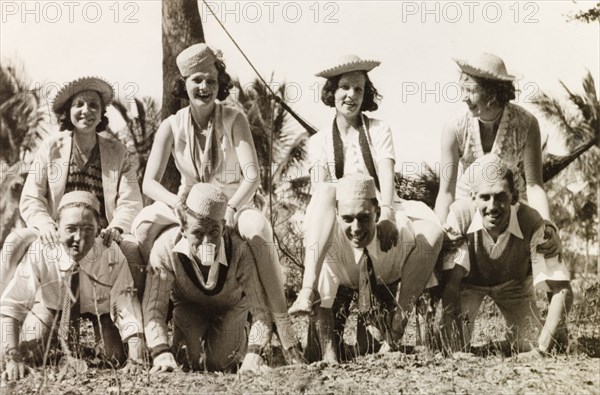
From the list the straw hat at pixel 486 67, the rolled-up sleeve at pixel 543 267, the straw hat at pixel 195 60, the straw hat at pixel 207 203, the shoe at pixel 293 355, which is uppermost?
the straw hat at pixel 195 60

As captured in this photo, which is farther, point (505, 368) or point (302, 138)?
point (302, 138)

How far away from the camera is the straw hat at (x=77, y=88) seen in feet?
24.0

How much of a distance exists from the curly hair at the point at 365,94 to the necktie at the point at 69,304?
230 centimetres

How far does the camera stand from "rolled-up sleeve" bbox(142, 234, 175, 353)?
21.7 feet

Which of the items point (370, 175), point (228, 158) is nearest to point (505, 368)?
point (370, 175)

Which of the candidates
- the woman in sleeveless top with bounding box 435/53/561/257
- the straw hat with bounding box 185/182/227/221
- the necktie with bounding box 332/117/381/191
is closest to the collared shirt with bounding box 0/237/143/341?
the straw hat with bounding box 185/182/227/221

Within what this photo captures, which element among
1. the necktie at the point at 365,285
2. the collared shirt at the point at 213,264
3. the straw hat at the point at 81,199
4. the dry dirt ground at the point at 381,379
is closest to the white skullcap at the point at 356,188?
the necktie at the point at 365,285

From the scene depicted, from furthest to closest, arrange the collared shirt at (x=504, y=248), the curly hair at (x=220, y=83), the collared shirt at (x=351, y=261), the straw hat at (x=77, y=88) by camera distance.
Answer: the curly hair at (x=220, y=83), the straw hat at (x=77, y=88), the collared shirt at (x=504, y=248), the collared shirt at (x=351, y=261)

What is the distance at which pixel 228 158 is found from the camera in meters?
7.28

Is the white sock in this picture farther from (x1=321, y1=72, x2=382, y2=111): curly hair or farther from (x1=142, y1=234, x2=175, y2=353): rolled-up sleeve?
(x1=321, y1=72, x2=382, y2=111): curly hair

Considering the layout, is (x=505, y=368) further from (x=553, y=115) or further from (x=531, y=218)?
(x=553, y=115)

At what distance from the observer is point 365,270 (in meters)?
7.00

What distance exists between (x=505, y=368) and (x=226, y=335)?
200 centimetres

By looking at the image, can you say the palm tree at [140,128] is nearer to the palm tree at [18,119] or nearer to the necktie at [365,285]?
the palm tree at [18,119]
